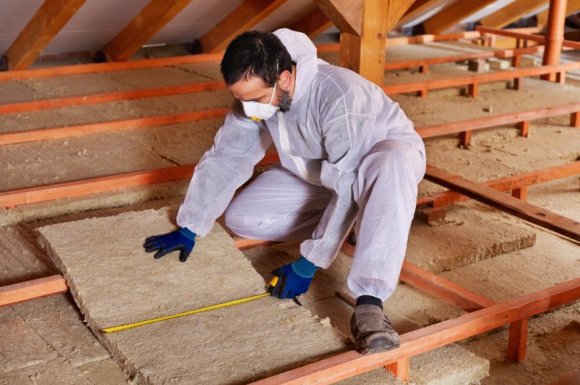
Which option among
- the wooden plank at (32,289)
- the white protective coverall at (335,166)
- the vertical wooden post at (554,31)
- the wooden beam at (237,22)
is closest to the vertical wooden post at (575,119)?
the vertical wooden post at (554,31)

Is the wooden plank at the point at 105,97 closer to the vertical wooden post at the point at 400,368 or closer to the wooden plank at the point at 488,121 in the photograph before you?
the wooden plank at the point at 488,121

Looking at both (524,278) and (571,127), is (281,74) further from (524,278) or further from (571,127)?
(571,127)

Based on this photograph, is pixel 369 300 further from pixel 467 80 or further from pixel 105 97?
pixel 467 80

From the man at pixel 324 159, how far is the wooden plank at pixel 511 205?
708 millimetres

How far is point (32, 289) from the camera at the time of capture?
267 centimetres

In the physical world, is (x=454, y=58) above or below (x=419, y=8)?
below

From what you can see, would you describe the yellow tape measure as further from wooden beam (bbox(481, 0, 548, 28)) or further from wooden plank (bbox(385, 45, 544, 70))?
wooden beam (bbox(481, 0, 548, 28))

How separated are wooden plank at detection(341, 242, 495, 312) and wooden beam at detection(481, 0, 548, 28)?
574 cm

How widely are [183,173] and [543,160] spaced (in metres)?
2.32

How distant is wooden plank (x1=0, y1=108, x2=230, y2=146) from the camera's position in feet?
13.9

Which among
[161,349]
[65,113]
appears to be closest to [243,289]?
[161,349]

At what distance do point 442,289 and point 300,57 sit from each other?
3.50 feet

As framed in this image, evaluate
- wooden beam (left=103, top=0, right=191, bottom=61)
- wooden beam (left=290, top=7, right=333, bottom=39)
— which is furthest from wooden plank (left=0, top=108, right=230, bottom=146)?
wooden beam (left=290, top=7, right=333, bottom=39)

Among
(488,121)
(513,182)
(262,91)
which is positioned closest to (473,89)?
(488,121)
